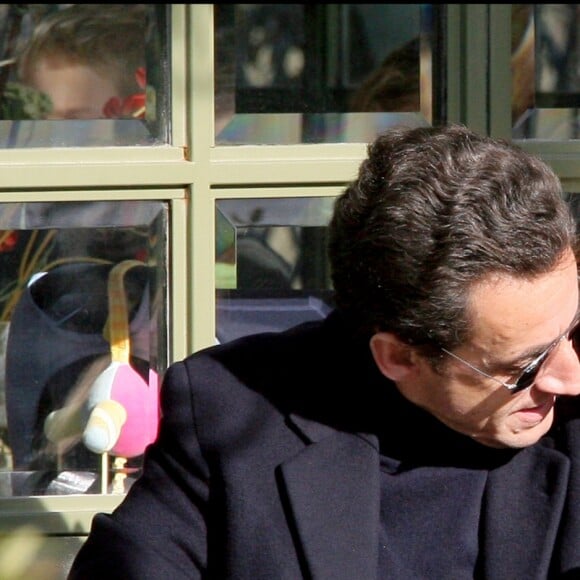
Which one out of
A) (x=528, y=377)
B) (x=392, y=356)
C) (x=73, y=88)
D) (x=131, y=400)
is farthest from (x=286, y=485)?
(x=73, y=88)

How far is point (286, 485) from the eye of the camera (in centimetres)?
208

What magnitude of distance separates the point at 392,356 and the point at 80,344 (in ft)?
2.50

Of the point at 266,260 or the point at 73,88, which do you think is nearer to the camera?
the point at 73,88

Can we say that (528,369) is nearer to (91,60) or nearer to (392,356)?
(392,356)

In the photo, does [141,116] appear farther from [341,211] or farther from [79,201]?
[341,211]

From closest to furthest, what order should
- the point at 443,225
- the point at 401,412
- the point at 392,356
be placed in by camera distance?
the point at 443,225, the point at 392,356, the point at 401,412

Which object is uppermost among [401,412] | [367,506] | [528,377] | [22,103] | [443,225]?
[22,103]

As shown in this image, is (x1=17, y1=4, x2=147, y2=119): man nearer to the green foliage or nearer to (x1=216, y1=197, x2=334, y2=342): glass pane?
A: the green foliage

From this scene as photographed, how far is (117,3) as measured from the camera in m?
2.47

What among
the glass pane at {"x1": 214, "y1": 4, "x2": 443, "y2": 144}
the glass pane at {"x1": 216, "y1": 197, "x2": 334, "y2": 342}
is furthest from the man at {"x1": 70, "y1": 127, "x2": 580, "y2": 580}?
the glass pane at {"x1": 214, "y1": 4, "x2": 443, "y2": 144}

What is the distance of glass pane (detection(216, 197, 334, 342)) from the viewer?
2484mm

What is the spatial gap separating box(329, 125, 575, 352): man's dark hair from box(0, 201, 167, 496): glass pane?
658mm

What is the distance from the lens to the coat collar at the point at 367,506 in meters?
2.04

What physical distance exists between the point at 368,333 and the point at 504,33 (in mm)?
700
